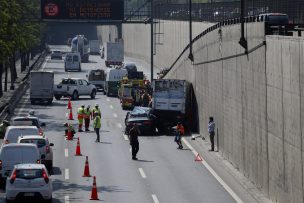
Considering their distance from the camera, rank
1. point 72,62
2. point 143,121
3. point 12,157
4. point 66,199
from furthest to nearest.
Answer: point 72,62 → point 143,121 → point 12,157 → point 66,199

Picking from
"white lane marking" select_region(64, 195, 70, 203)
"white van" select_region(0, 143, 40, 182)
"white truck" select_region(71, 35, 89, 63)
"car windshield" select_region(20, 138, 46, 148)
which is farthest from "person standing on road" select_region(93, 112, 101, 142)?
"white truck" select_region(71, 35, 89, 63)

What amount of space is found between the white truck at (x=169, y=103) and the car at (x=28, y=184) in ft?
83.5

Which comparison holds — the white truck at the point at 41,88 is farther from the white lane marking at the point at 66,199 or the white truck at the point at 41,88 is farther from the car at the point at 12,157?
A: the white lane marking at the point at 66,199

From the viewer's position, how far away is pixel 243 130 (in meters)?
39.0

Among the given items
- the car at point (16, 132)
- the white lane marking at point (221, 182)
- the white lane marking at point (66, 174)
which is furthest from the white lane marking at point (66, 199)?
the car at point (16, 132)

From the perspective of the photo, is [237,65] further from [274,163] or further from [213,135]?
[274,163]

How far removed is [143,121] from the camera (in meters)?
55.0

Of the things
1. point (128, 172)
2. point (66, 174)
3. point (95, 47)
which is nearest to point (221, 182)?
point (128, 172)

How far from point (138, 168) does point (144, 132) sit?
13698 millimetres

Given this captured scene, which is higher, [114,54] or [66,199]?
[66,199]

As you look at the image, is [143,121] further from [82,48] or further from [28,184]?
[82,48]

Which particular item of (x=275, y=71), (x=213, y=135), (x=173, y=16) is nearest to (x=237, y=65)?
(x=213, y=135)

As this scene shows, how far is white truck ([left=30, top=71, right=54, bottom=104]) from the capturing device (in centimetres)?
7531

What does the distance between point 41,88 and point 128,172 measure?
36.1 meters
